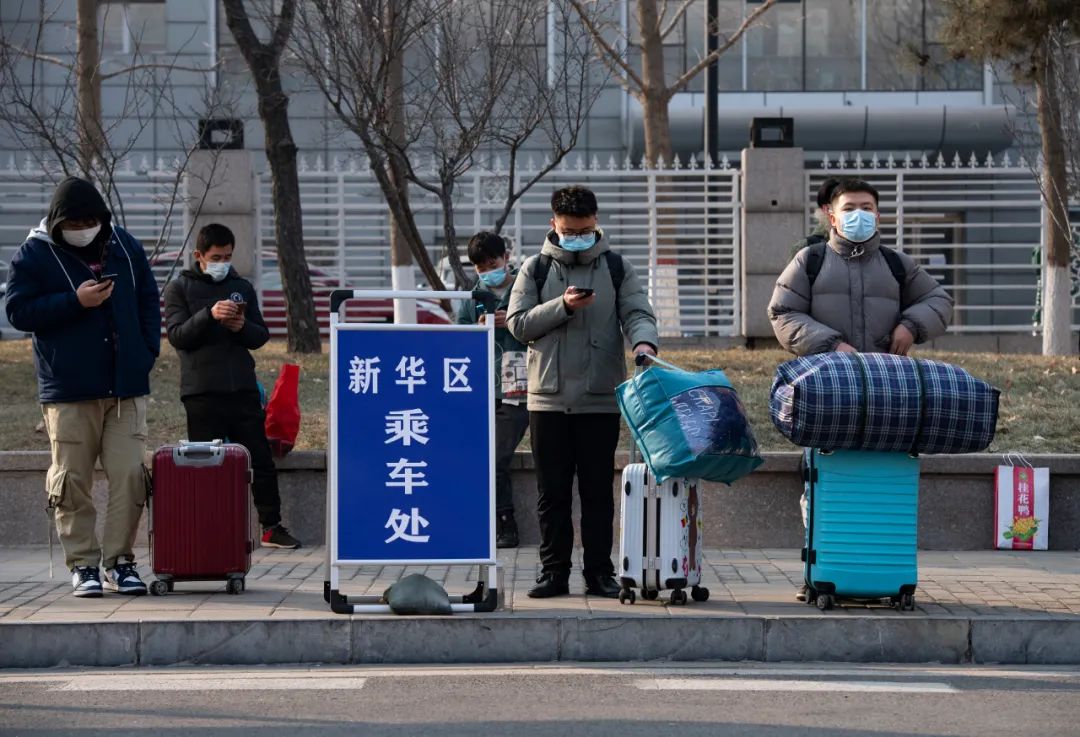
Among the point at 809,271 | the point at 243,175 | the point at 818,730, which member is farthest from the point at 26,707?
the point at 243,175

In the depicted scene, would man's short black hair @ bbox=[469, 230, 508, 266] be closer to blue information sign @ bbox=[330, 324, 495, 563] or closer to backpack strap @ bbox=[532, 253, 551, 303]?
backpack strap @ bbox=[532, 253, 551, 303]

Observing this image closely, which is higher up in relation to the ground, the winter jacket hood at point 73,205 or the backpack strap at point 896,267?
the winter jacket hood at point 73,205

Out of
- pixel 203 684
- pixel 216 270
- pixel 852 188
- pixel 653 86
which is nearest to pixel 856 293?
pixel 852 188

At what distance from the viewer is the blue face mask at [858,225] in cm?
794

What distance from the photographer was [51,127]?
1316cm

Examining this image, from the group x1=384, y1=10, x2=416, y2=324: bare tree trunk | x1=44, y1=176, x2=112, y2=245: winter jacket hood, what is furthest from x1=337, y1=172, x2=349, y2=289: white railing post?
x1=44, y1=176, x2=112, y2=245: winter jacket hood

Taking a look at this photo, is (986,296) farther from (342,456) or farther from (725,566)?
(342,456)

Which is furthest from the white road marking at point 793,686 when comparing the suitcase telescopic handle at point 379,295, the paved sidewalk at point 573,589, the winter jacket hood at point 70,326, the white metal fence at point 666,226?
the white metal fence at point 666,226

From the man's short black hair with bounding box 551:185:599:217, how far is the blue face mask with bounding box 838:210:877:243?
1215mm

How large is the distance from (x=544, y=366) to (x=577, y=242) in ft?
2.05

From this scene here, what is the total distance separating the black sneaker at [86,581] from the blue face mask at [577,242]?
9.39 ft

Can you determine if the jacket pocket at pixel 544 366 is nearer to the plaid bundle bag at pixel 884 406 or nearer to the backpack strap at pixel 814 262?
the plaid bundle bag at pixel 884 406

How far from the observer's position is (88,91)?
15898 mm

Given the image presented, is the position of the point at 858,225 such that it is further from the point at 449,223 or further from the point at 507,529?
the point at 449,223
